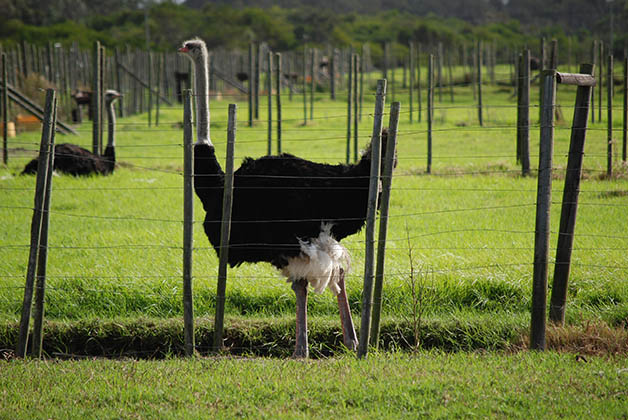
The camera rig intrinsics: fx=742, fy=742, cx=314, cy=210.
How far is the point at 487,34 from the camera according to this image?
62.0m

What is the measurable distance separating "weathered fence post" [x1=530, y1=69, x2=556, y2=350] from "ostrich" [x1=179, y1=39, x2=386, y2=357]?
1124 mm

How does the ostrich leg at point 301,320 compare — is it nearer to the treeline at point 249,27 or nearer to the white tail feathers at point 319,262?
the white tail feathers at point 319,262

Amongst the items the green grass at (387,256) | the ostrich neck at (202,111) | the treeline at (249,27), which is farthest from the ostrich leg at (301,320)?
the treeline at (249,27)

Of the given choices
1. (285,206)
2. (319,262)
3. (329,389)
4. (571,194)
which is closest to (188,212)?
(285,206)

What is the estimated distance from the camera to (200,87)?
572 cm

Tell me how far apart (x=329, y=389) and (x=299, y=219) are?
152 centimetres

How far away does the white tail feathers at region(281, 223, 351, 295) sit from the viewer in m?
5.05

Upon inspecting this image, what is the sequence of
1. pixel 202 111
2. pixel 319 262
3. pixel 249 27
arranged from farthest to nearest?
pixel 249 27 → pixel 202 111 → pixel 319 262

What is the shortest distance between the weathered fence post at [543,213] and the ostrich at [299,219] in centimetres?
112

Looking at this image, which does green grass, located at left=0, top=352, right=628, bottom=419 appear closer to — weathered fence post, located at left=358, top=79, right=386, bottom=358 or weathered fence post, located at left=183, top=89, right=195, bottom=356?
weathered fence post, located at left=358, top=79, right=386, bottom=358

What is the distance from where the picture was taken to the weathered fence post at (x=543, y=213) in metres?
4.57

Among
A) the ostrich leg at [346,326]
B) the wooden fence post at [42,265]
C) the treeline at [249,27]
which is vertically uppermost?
the treeline at [249,27]

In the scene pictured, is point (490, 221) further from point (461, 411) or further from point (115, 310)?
point (461, 411)

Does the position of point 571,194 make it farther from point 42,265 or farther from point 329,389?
point 42,265
